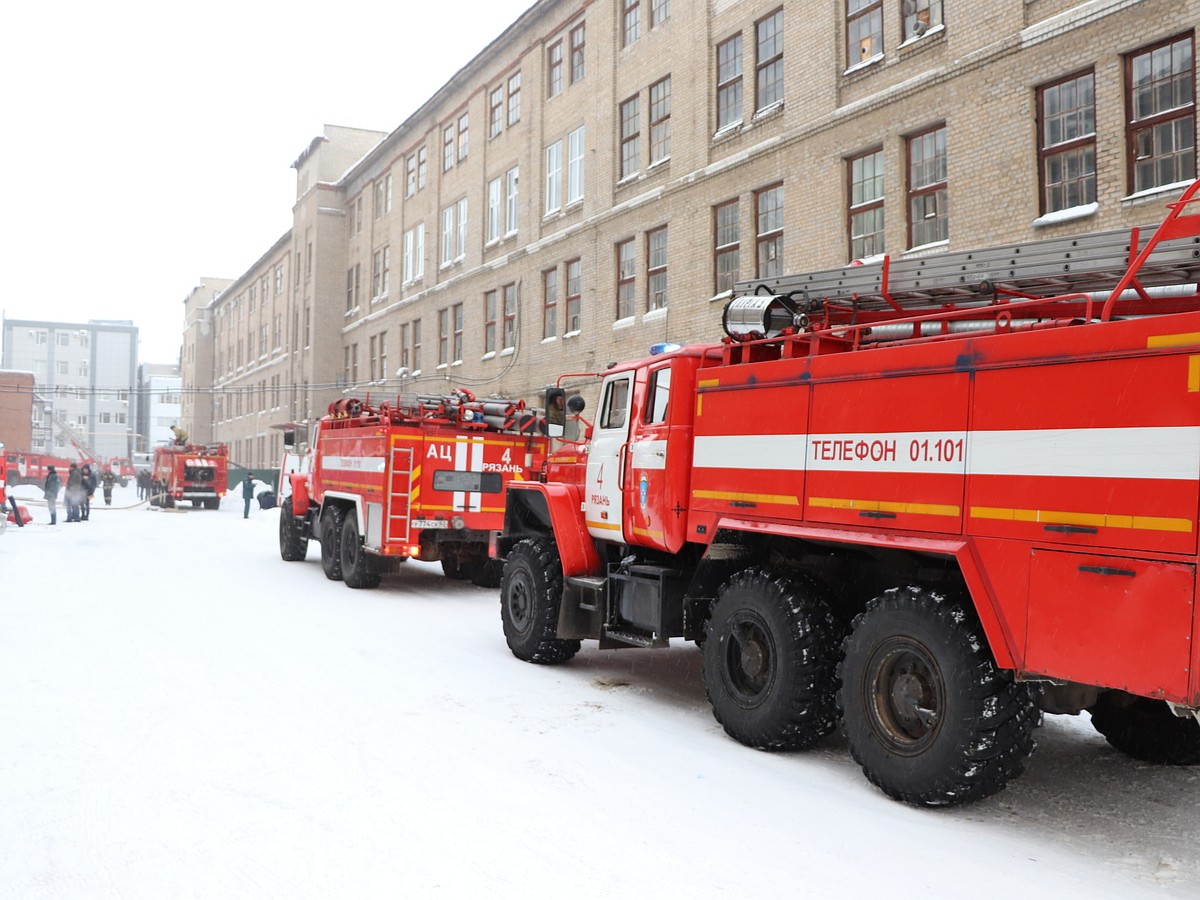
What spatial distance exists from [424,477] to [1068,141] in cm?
1069

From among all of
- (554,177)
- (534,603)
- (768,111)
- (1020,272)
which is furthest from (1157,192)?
(554,177)

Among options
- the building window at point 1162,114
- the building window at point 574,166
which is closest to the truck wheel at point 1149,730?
the building window at point 1162,114

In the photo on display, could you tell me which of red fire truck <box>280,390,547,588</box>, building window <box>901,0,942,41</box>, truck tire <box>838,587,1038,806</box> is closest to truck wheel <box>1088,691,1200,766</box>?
truck tire <box>838,587,1038,806</box>

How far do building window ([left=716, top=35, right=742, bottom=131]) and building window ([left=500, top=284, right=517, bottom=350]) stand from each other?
1068 cm

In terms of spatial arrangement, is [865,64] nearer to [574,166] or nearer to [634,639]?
[574,166]

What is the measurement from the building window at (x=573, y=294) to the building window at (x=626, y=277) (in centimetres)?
203

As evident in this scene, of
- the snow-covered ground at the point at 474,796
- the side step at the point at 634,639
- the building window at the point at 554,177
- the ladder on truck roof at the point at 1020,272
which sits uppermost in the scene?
the building window at the point at 554,177

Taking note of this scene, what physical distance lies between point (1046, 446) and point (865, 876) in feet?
6.96

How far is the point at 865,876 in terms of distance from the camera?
4.34 meters

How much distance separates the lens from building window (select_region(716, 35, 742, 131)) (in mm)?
21906

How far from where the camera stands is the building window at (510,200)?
31953 millimetres

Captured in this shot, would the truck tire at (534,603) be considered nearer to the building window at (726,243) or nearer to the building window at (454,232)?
the building window at (726,243)

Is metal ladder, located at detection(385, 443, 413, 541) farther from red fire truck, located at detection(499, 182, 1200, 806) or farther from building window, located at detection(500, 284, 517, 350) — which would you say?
building window, located at detection(500, 284, 517, 350)

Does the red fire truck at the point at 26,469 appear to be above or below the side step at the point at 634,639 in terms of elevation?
above
